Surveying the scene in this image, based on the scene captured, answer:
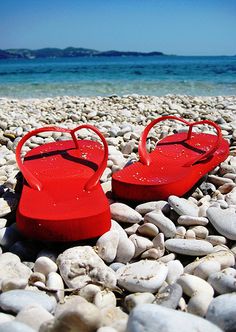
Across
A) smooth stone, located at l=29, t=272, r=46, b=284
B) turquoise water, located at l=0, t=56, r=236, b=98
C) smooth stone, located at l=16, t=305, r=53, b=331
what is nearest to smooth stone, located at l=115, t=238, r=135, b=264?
smooth stone, located at l=29, t=272, r=46, b=284

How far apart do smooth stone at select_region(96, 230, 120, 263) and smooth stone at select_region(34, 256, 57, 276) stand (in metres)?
0.14

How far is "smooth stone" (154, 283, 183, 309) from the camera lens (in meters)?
0.93

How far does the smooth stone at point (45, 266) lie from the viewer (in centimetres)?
114

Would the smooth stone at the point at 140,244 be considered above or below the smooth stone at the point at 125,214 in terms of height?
below

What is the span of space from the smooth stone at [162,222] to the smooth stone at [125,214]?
3cm

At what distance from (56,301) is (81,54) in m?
69.3

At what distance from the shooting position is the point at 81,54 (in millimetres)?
67875

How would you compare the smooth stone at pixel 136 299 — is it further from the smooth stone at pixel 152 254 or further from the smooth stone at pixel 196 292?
the smooth stone at pixel 152 254

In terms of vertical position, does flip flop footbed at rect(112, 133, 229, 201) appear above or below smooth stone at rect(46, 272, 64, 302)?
above

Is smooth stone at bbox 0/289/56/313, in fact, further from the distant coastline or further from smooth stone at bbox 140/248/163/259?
the distant coastline

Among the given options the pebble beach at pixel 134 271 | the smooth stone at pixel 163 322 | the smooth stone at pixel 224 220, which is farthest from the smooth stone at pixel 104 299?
the smooth stone at pixel 224 220

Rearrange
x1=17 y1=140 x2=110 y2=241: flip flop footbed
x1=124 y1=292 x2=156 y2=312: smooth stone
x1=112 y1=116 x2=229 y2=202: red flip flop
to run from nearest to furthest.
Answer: x1=124 y1=292 x2=156 y2=312: smooth stone → x1=17 y1=140 x2=110 y2=241: flip flop footbed → x1=112 y1=116 x2=229 y2=202: red flip flop

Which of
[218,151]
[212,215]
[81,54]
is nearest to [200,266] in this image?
[212,215]

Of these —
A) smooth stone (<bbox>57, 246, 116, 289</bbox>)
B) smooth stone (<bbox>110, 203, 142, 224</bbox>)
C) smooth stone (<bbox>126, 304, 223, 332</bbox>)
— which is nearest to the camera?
smooth stone (<bbox>126, 304, 223, 332</bbox>)
